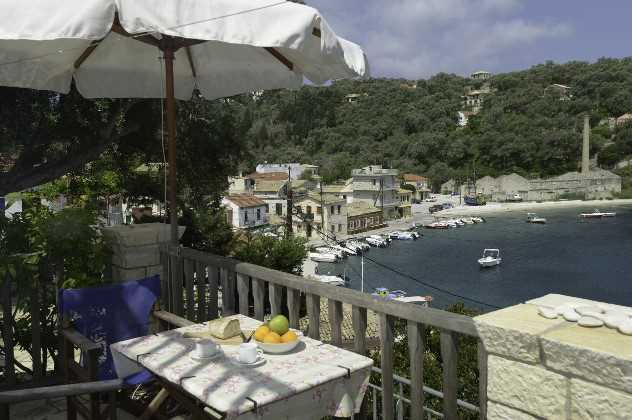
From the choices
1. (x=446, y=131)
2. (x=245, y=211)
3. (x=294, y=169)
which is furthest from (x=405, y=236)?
(x=446, y=131)

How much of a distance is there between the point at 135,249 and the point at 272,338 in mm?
1714

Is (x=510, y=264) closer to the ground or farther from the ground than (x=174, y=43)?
closer to the ground

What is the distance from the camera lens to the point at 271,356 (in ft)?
7.01

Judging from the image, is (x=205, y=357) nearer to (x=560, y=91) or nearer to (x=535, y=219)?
(x=535, y=219)

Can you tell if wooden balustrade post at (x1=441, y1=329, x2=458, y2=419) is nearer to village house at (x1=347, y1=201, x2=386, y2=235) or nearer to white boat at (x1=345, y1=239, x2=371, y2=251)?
white boat at (x1=345, y1=239, x2=371, y2=251)

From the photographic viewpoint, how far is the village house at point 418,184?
73875mm

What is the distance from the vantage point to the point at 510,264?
4562cm

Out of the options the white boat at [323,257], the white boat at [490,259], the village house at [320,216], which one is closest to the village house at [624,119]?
the white boat at [490,259]

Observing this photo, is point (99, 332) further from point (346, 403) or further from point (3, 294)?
point (346, 403)

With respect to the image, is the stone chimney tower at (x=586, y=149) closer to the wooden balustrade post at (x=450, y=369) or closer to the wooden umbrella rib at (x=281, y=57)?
the wooden umbrella rib at (x=281, y=57)

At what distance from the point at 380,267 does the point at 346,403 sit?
42.9m

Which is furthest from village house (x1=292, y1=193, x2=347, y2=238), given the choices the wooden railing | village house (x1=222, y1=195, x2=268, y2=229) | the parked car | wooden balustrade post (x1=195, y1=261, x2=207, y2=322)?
wooden balustrade post (x1=195, y1=261, x2=207, y2=322)

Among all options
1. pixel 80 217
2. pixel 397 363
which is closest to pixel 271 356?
pixel 80 217

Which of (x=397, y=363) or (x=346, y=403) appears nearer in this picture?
(x=346, y=403)
